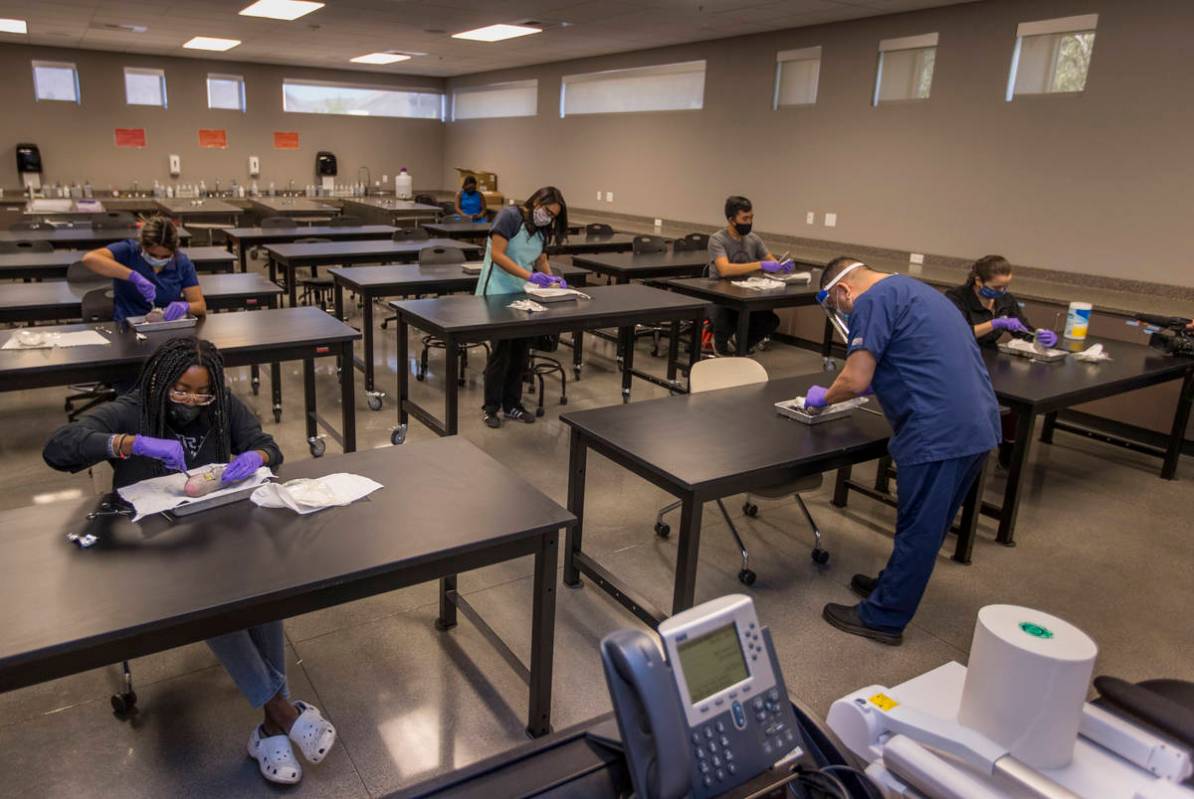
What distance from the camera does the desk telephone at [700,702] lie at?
2.68 ft

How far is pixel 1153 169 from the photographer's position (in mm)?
5020

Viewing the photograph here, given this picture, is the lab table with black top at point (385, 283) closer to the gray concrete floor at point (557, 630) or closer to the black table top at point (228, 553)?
the gray concrete floor at point (557, 630)

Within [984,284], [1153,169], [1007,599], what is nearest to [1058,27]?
[1153,169]

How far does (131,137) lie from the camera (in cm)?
1079

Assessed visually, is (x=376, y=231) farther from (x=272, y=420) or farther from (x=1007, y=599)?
(x=1007, y=599)

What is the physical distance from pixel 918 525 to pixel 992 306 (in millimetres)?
2070

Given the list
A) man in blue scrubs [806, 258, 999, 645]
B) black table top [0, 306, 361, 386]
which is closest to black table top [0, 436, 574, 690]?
man in blue scrubs [806, 258, 999, 645]

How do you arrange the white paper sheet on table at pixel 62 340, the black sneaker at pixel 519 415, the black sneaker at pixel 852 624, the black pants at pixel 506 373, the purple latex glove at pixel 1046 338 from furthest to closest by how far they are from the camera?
1. the black sneaker at pixel 519 415
2. the black pants at pixel 506 373
3. the purple latex glove at pixel 1046 338
4. the white paper sheet on table at pixel 62 340
5. the black sneaker at pixel 852 624

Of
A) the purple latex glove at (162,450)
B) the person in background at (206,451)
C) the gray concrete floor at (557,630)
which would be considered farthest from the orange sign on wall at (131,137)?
the purple latex glove at (162,450)

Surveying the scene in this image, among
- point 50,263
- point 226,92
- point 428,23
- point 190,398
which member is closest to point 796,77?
point 428,23

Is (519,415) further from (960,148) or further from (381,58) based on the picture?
(381,58)

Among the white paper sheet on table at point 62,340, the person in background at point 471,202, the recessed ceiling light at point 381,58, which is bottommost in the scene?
the white paper sheet on table at point 62,340

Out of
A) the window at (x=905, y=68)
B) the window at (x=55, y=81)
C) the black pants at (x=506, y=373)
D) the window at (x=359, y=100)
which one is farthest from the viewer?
the window at (x=359, y=100)

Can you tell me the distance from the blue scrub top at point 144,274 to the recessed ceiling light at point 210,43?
242 inches
